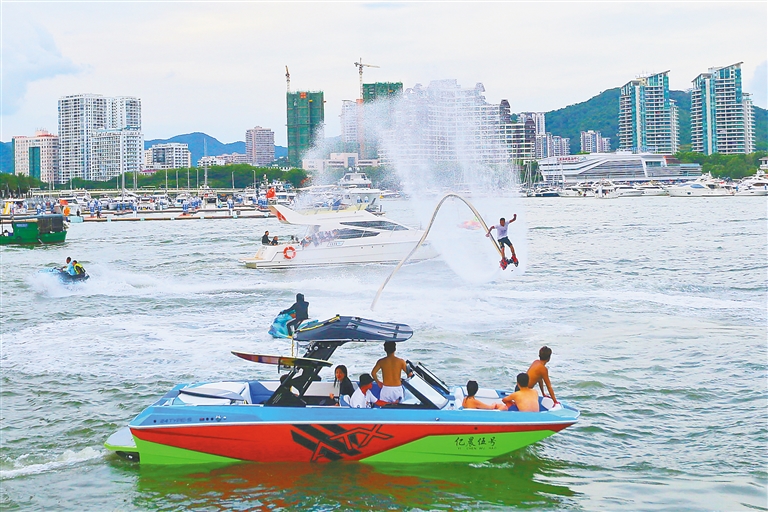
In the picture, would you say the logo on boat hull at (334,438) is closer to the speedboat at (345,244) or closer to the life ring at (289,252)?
the speedboat at (345,244)

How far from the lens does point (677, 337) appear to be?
70.5ft

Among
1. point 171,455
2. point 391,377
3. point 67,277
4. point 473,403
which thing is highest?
point 67,277

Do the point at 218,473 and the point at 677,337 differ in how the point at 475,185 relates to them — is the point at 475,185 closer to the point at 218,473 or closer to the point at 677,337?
the point at 677,337

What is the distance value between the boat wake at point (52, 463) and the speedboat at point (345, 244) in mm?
25912

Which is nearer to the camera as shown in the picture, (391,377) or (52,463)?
(391,377)

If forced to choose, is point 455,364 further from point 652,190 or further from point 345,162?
point 652,190

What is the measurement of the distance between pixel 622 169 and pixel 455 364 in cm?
17656

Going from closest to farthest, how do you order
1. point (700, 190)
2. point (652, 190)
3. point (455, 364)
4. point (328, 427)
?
point (328, 427) → point (455, 364) → point (700, 190) → point (652, 190)

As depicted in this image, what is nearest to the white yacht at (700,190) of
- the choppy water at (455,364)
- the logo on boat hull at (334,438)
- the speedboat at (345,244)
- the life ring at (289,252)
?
the choppy water at (455,364)

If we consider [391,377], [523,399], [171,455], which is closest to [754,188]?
[523,399]

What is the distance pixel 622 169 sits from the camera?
18625 cm

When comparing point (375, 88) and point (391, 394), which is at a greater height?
point (375, 88)

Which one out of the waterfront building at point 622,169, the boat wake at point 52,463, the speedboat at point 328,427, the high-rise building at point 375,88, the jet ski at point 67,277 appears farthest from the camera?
the waterfront building at point 622,169

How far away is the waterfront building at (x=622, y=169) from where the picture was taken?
7244 inches
